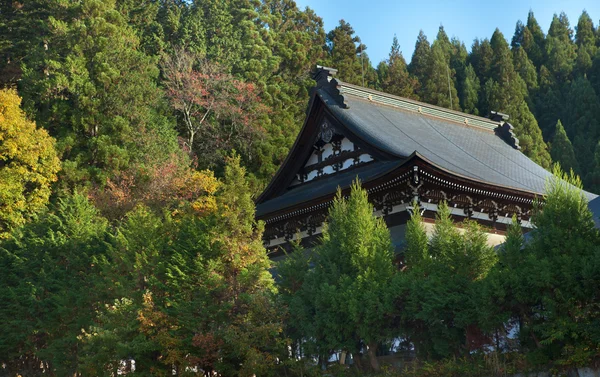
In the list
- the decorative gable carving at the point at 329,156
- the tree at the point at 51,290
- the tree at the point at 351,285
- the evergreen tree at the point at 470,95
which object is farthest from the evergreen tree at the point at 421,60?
the tree at the point at 351,285

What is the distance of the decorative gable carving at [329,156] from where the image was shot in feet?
73.9

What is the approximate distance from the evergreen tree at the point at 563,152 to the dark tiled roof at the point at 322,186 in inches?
1106

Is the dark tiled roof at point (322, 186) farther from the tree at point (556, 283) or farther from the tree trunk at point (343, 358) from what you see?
the tree at point (556, 283)

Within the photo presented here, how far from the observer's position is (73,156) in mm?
32031

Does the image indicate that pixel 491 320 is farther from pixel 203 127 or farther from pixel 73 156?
pixel 203 127

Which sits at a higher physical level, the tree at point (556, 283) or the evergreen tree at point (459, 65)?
the evergreen tree at point (459, 65)

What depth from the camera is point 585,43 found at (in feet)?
224

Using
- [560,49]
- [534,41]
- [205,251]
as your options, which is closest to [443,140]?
[205,251]

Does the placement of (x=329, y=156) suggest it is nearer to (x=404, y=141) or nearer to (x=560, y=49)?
(x=404, y=141)

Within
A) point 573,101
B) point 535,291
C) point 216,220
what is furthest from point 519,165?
point 573,101

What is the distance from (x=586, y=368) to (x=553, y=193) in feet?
9.01

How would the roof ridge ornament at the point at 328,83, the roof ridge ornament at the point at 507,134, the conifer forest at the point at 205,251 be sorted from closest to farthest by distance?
the conifer forest at the point at 205,251
the roof ridge ornament at the point at 328,83
the roof ridge ornament at the point at 507,134

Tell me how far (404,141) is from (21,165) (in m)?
14.9

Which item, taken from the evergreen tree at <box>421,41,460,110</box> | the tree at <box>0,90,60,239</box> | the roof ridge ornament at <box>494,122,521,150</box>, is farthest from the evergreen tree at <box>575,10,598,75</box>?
the tree at <box>0,90,60,239</box>
